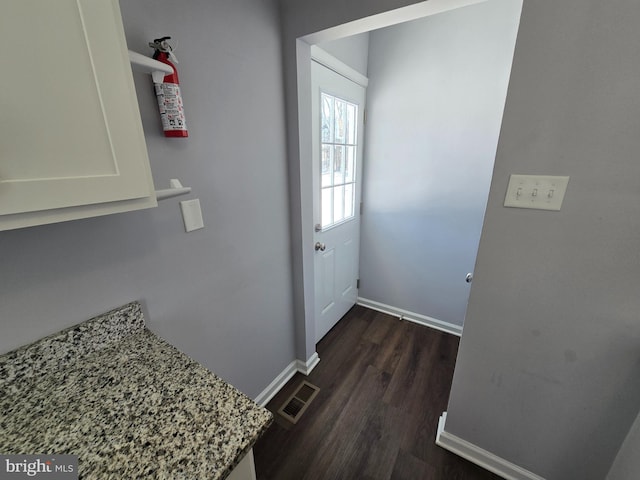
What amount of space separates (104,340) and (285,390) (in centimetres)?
120

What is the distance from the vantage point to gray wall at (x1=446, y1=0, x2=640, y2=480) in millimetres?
778

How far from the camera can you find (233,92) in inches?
42.3

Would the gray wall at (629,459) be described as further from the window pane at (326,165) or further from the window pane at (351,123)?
the window pane at (351,123)

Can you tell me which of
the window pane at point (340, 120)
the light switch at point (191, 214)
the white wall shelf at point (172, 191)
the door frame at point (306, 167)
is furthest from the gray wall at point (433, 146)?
the white wall shelf at point (172, 191)

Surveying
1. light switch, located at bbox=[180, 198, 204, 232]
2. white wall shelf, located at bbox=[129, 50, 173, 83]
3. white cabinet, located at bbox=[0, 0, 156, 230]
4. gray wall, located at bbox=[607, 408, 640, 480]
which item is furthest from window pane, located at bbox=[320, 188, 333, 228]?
gray wall, located at bbox=[607, 408, 640, 480]

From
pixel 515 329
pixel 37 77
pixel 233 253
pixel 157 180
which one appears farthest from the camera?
pixel 233 253

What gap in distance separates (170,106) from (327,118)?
1.13 metres

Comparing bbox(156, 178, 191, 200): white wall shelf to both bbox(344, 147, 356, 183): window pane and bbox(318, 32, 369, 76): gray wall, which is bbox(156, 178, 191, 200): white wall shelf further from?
bbox(344, 147, 356, 183): window pane

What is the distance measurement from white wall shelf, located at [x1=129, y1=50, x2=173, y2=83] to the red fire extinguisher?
0.07 ft

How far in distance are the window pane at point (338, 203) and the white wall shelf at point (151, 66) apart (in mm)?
1314

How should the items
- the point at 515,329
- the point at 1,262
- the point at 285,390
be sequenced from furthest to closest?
the point at 285,390
the point at 515,329
the point at 1,262

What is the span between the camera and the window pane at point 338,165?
1.88 meters

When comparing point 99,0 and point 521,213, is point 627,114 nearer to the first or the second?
point 521,213

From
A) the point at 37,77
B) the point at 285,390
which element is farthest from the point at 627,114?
the point at 285,390
